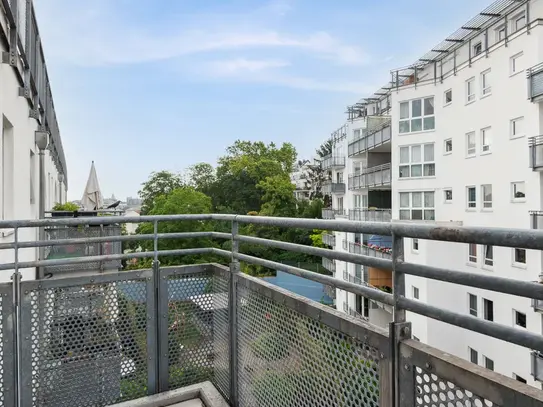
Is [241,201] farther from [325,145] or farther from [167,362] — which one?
[167,362]

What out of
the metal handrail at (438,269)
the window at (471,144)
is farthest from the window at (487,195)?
the metal handrail at (438,269)

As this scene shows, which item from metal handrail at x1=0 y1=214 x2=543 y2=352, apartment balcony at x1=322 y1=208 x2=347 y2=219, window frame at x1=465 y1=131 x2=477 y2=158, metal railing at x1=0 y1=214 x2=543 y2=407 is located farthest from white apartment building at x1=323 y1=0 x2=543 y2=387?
metal handrail at x1=0 y1=214 x2=543 y2=352

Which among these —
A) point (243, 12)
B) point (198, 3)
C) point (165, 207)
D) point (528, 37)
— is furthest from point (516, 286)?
point (165, 207)

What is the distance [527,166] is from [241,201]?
3737cm

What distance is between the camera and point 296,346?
6.91 feet

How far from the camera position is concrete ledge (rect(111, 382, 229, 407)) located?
2.90m

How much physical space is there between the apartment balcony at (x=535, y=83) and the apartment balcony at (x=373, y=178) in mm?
8806

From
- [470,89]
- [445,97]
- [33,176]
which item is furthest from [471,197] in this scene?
[33,176]

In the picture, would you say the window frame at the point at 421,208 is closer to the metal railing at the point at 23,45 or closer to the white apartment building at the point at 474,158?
the white apartment building at the point at 474,158

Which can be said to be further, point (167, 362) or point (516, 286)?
point (167, 362)

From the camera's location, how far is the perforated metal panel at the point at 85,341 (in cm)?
262

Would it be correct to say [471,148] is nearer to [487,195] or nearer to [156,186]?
[487,195]

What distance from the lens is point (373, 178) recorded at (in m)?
22.8

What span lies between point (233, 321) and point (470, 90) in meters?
16.8
